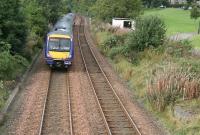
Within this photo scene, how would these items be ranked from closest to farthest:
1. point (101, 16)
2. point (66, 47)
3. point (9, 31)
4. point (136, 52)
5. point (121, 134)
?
point (121, 134) < point (9, 31) < point (66, 47) < point (136, 52) < point (101, 16)

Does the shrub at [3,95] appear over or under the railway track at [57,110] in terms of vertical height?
over

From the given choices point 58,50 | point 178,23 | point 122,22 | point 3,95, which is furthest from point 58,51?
point 178,23

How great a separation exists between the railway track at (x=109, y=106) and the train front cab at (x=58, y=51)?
1738 mm

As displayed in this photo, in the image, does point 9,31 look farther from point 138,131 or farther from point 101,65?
point 138,131

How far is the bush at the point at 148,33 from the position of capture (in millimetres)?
31531

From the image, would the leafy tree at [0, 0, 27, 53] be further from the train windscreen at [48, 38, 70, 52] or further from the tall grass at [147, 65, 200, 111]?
the tall grass at [147, 65, 200, 111]

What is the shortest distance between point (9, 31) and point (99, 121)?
11919 mm

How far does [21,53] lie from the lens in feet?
101

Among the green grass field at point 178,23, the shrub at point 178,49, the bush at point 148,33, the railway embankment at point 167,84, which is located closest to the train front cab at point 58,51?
the railway embankment at point 167,84

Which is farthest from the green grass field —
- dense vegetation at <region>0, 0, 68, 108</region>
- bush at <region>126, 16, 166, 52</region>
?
dense vegetation at <region>0, 0, 68, 108</region>

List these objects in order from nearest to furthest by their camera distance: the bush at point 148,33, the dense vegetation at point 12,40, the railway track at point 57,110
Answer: the railway track at point 57,110 → the dense vegetation at point 12,40 → the bush at point 148,33

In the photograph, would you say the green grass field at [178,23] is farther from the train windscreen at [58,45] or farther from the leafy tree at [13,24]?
the leafy tree at [13,24]

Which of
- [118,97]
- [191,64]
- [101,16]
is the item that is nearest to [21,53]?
[118,97]

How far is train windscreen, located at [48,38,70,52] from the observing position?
98.5 feet
